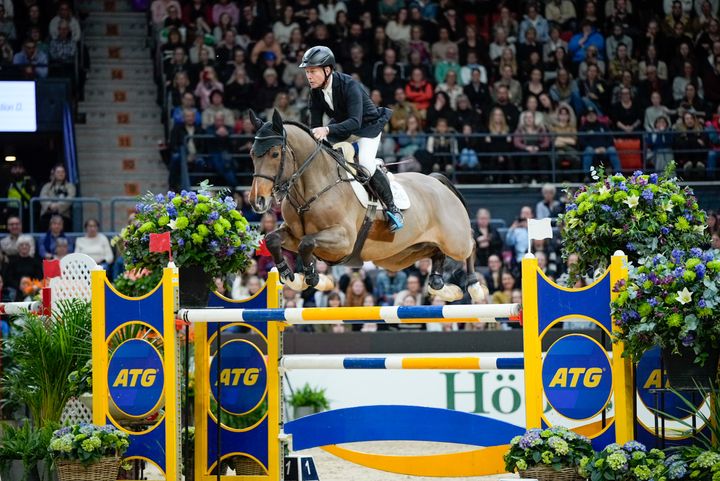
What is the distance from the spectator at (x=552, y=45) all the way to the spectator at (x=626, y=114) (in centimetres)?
118

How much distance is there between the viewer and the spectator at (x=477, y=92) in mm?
14633

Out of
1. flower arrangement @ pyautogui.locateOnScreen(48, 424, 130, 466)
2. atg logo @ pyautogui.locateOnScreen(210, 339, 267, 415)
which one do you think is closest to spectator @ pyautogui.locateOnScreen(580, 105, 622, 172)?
atg logo @ pyautogui.locateOnScreen(210, 339, 267, 415)

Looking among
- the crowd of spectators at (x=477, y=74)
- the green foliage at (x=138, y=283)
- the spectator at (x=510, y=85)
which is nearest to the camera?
the green foliage at (x=138, y=283)

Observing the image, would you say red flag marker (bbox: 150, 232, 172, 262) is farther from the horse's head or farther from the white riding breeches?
the white riding breeches

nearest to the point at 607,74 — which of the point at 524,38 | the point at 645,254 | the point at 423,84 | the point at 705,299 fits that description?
the point at 524,38

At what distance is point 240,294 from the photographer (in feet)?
37.9

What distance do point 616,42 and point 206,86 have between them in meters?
5.53

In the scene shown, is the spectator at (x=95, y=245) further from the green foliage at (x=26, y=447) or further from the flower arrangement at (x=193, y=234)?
the green foliage at (x=26, y=447)

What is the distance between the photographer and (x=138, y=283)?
25.8 feet

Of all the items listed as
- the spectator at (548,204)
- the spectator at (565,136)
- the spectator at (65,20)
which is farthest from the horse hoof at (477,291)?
the spectator at (65,20)

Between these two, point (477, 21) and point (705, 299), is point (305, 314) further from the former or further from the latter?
point (477, 21)

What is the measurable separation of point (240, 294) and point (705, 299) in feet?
22.0

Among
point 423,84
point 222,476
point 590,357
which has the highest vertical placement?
point 423,84

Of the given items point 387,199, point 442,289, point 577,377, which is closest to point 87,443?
point 387,199
